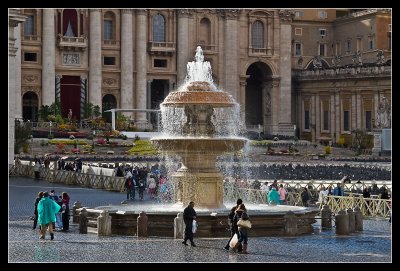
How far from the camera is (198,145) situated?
26.5 m

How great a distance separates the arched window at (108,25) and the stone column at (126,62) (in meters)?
1.48

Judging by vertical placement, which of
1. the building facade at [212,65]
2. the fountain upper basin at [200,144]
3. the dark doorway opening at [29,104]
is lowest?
the fountain upper basin at [200,144]

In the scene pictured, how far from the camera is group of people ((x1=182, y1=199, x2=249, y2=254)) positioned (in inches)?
846

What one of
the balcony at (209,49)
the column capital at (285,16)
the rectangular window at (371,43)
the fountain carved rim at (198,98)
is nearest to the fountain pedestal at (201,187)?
the fountain carved rim at (198,98)

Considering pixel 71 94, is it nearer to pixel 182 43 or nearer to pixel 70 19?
pixel 70 19

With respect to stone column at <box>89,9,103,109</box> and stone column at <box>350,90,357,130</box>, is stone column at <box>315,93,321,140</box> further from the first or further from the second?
stone column at <box>89,9,103,109</box>

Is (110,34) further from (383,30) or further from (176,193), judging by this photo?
(176,193)

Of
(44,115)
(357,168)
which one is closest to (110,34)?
(44,115)

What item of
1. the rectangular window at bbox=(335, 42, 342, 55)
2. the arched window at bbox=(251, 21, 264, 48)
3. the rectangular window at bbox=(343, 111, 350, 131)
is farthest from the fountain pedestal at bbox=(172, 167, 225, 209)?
the rectangular window at bbox=(335, 42, 342, 55)

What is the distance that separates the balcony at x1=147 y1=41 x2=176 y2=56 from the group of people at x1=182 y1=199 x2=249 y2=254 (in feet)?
203

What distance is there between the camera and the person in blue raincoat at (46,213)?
24.2 m

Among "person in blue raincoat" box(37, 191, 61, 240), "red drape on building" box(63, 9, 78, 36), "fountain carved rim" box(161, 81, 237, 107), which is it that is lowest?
"person in blue raincoat" box(37, 191, 61, 240)

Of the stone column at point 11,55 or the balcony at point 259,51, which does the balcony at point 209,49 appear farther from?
the stone column at point 11,55

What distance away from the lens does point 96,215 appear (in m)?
26.2
